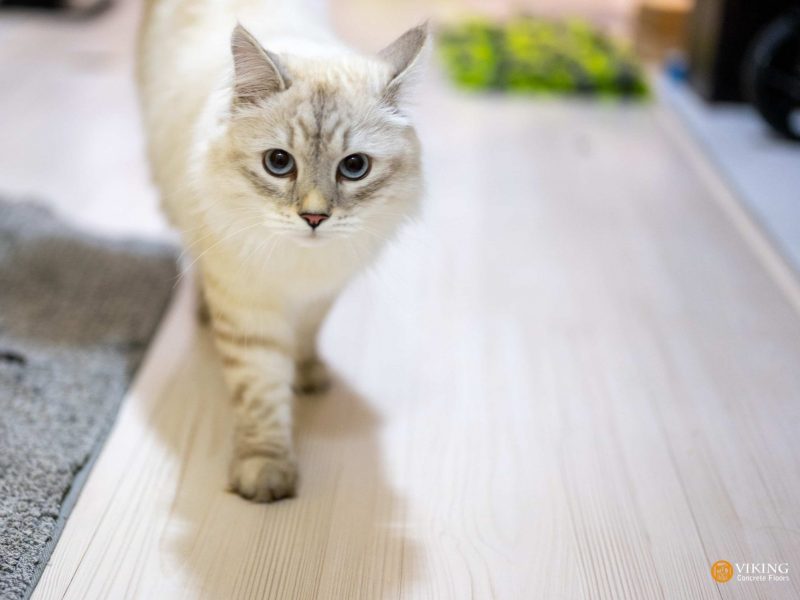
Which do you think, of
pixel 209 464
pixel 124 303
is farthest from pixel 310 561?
pixel 124 303

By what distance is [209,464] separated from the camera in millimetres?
1566

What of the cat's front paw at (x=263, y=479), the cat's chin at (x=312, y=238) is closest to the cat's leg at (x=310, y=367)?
the cat's front paw at (x=263, y=479)

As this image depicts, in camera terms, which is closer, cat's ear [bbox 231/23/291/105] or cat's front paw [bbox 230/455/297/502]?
cat's ear [bbox 231/23/291/105]

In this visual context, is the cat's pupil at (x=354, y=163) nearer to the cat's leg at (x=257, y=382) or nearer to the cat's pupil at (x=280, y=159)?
the cat's pupil at (x=280, y=159)

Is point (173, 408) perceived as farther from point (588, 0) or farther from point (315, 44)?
point (588, 0)

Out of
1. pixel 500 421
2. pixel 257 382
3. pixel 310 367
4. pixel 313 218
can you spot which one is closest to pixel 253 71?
pixel 313 218

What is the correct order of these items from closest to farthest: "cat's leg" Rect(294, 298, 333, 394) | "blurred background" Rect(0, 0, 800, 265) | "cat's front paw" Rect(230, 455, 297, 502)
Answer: "cat's front paw" Rect(230, 455, 297, 502) < "cat's leg" Rect(294, 298, 333, 394) < "blurred background" Rect(0, 0, 800, 265)

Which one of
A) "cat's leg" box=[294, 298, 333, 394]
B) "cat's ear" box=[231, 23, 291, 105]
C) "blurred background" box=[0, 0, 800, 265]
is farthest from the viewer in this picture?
"blurred background" box=[0, 0, 800, 265]

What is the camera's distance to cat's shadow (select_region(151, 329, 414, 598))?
52.0 inches

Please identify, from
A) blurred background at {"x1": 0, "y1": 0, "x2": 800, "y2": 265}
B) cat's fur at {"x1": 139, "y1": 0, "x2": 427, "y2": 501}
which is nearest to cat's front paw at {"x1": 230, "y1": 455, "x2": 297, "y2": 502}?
cat's fur at {"x1": 139, "y1": 0, "x2": 427, "y2": 501}

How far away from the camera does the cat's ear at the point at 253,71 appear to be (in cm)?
129

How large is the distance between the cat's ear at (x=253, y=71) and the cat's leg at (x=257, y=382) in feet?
1.29

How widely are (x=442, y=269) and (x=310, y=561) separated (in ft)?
3.48

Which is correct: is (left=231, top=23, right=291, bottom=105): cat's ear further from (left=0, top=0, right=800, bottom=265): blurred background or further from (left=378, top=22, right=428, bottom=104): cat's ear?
(left=0, top=0, right=800, bottom=265): blurred background
